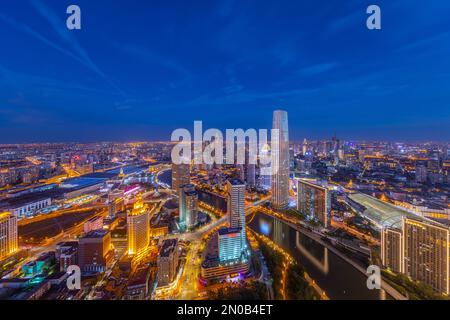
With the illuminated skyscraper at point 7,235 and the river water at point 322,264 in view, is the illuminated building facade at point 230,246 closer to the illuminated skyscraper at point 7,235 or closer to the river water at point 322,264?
the river water at point 322,264

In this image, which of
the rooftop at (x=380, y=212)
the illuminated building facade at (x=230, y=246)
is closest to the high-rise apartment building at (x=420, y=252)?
the rooftop at (x=380, y=212)

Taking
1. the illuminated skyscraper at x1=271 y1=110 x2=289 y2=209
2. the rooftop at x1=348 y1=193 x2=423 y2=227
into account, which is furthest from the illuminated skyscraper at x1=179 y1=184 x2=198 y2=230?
the rooftop at x1=348 y1=193 x2=423 y2=227

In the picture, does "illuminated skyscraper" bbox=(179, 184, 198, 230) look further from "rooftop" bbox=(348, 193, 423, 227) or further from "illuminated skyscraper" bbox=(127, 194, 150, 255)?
"rooftop" bbox=(348, 193, 423, 227)

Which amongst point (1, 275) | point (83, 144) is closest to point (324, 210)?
point (1, 275)

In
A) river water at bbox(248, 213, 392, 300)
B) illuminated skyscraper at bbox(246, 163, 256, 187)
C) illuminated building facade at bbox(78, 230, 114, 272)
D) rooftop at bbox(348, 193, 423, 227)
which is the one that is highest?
illuminated skyscraper at bbox(246, 163, 256, 187)

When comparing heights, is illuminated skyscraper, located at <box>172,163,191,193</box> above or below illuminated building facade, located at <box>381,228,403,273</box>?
above

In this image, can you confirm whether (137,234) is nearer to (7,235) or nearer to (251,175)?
(7,235)
